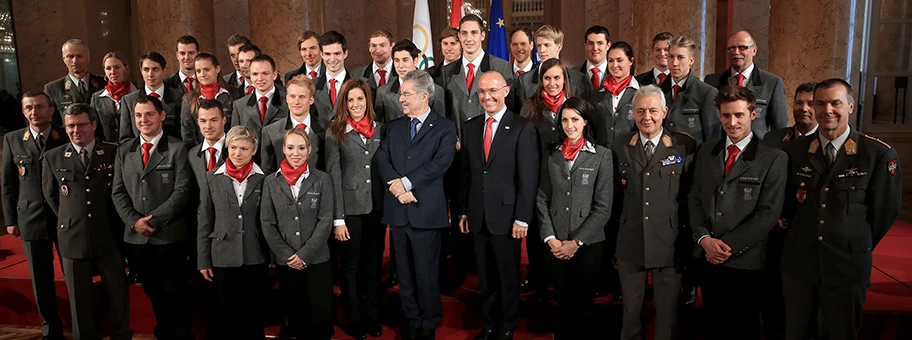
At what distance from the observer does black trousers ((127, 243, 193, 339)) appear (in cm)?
400

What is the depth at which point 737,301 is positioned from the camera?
133 inches

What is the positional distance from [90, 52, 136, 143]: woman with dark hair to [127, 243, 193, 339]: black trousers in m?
1.13

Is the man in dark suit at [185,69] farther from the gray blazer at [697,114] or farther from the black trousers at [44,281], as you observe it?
the gray blazer at [697,114]

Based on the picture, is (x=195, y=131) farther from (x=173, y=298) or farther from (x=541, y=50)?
(x=541, y=50)

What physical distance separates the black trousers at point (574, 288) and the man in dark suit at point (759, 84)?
1472mm

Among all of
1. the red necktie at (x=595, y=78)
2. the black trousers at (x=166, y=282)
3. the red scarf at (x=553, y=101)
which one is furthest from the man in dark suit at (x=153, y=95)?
the red necktie at (x=595, y=78)

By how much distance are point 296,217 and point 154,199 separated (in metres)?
0.93

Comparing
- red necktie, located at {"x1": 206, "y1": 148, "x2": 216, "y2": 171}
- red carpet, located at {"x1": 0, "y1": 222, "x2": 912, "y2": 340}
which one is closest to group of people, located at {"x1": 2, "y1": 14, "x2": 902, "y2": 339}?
red necktie, located at {"x1": 206, "y1": 148, "x2": 216, "y2": 171}

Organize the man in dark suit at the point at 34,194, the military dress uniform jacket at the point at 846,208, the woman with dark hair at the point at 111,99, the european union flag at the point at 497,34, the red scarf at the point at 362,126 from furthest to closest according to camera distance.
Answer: the european union flag at the point at 497,34, the woman with dark hair at the point at 111,99, the man in dark suit at the point at 34,194, the red scarf at the point at 362,126, the military dress uniform jacket at the point at 846,208

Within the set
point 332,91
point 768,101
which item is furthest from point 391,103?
point 768,101

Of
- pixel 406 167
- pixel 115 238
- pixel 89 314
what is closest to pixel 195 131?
pixel 115 238

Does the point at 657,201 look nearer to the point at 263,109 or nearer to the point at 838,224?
the point at 838,224

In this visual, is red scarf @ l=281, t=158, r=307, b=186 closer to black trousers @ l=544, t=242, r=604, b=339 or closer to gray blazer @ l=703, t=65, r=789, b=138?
black trousers @ l=544, t=242, r=604, b=339

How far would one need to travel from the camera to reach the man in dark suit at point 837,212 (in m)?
3.00
